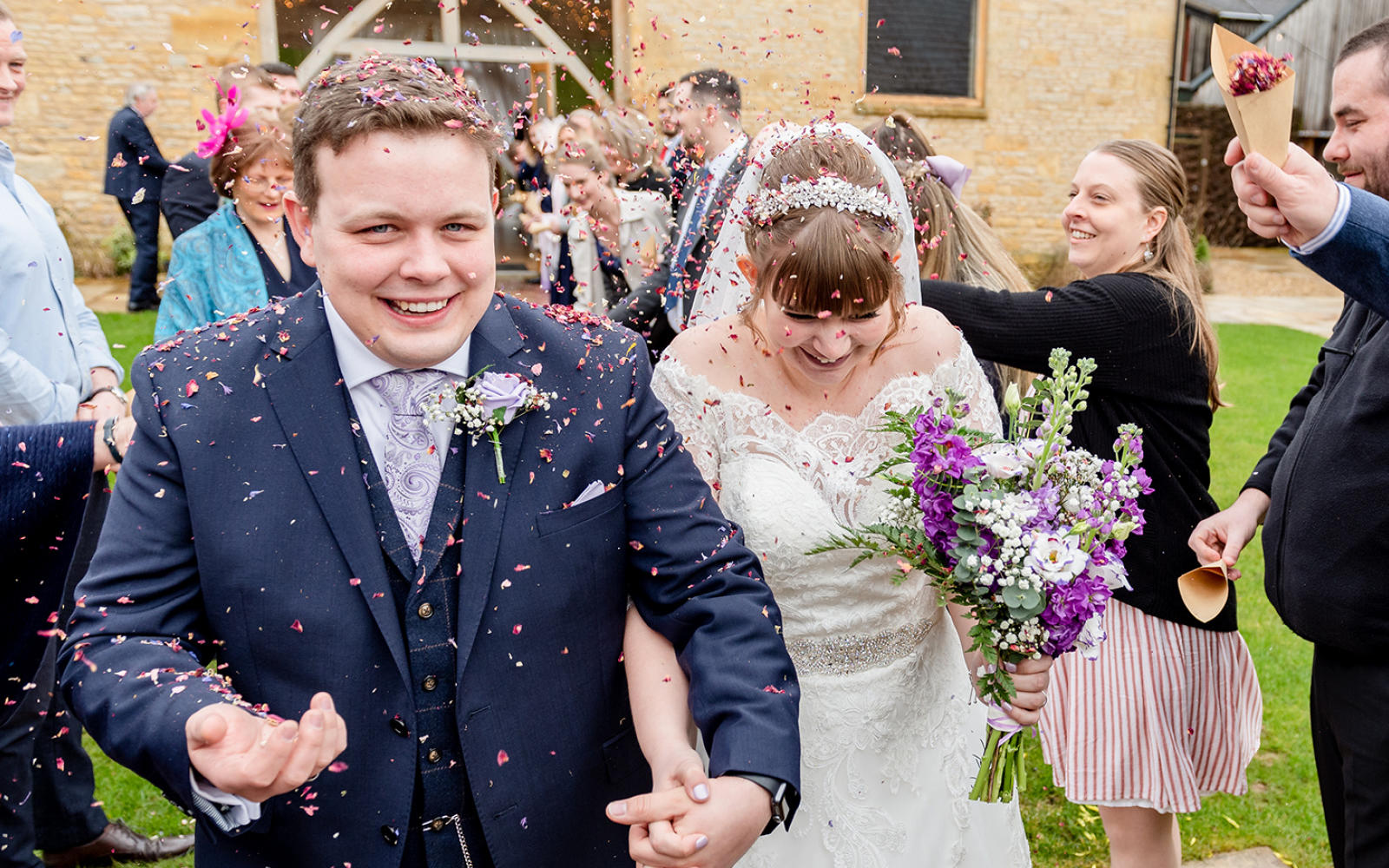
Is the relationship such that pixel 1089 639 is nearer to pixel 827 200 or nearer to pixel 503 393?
pixel 827 200

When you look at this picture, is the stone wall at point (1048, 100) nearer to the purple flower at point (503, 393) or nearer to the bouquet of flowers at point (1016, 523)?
the bouquet of flowers at point (1016, 523)

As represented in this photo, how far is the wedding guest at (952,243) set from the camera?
13.8 feet

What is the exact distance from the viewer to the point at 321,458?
186cm

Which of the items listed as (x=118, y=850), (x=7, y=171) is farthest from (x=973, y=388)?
(x=118, y=850)

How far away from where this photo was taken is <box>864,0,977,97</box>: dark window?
18.2 meters

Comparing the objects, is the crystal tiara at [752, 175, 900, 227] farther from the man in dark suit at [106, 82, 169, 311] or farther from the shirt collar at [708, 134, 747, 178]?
the man in dark suit at [106, 82, 169, 311]

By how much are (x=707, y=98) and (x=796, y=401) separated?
3.78 meters

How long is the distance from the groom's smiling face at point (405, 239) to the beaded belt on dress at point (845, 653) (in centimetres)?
135

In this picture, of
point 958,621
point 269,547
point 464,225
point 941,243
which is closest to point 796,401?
point 958,621

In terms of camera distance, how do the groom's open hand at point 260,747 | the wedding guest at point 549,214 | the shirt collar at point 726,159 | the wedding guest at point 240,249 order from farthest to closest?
1. the wedding guest at point 549,214
2. the shirt collar at point 726,159
3. the wedding guest at point 240,249
4. the groom's open hand at point 260,747

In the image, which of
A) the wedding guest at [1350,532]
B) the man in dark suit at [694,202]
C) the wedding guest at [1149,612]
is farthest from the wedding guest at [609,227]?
the wedding guest at [1350,532]

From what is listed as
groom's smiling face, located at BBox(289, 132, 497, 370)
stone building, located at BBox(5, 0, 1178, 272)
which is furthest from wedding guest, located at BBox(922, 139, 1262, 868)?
stone building, located at BBox(5, 0, 1178, 272)

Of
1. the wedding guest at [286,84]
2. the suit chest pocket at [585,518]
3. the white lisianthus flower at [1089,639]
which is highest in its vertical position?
the wedding guest at [286,84]

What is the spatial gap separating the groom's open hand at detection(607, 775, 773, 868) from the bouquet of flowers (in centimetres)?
69
